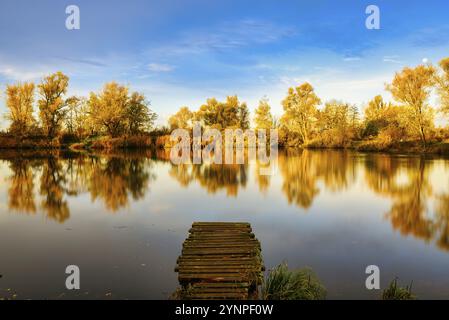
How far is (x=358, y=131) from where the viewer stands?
195ft

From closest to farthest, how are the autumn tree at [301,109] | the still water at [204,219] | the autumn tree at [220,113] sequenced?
1. the still water at [204,219]
2. the autumn tree at [301,109]
3. the autumn tree at [220,113]

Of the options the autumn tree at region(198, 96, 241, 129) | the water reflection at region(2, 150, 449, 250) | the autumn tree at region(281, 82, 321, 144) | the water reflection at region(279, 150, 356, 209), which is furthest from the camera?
the autumn tree at region(198, 96, 241, 129)

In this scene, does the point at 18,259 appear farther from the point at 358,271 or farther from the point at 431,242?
the point at 431,242

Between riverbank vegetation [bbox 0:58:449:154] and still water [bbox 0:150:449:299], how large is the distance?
106 feet

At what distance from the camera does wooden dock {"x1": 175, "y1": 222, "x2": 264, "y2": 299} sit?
6121 millimetres

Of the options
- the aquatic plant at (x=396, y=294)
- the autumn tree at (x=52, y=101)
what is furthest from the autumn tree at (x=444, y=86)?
the autumn tree at (x=52, y=101)

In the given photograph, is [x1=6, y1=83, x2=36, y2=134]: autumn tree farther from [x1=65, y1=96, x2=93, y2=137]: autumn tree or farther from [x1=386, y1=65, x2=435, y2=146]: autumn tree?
[x1=386, y1=65, x2=435, y2=146]: autumn tree

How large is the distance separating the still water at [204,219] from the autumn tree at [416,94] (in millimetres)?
23212

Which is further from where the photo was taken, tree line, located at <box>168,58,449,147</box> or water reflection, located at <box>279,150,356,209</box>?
tree line, located at <box>168,58,449,147</box>

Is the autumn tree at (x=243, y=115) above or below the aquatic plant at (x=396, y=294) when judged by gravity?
above

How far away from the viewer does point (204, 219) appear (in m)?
12.4

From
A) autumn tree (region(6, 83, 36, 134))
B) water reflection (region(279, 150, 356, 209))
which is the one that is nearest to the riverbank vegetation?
autumn tree (region(6, 83, 36, 134))

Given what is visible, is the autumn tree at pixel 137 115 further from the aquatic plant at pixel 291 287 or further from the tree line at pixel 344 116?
the aquatic plant at pixel 291 287

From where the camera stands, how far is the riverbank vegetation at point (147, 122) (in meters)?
52.2
